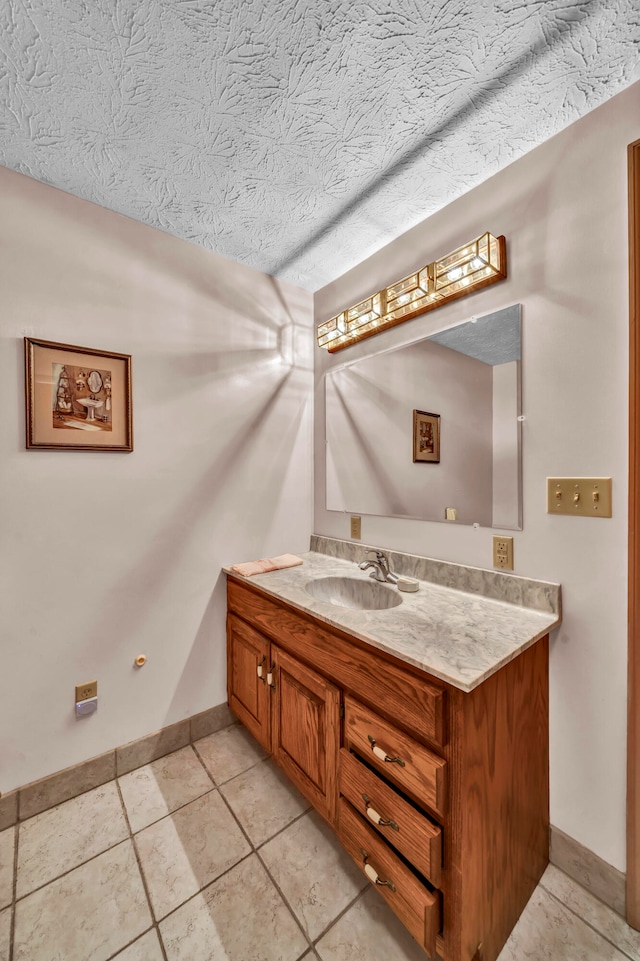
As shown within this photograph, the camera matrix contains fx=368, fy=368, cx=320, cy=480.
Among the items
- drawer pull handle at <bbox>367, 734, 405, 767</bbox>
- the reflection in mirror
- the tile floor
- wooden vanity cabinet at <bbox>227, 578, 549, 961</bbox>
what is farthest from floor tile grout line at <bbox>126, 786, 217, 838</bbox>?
the reflection in mirror

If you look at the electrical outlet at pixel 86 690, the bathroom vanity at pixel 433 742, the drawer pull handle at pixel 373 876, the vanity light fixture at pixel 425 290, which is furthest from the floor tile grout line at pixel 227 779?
the vanity light fixture at pixel 425 290

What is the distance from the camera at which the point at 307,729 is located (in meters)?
1.29

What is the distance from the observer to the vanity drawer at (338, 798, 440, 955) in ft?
2.90

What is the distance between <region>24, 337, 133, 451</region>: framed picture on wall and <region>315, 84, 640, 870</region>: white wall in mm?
1518

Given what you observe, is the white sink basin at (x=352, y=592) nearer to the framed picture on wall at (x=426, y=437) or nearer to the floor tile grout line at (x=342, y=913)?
the framed picture on wall at (x=426, y=437)

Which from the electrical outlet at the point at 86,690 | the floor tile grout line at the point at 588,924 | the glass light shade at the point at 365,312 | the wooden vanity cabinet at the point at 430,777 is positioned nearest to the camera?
the wooden vanity cabinet at the point at 430,777

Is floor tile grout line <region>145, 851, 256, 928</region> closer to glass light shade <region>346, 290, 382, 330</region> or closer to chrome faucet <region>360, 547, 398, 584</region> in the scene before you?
chrome faucet <region>360, 547, 398, 584</region>

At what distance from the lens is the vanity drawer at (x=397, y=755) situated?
2.86ft

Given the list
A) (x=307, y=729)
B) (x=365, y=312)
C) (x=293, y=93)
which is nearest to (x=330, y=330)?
(x=365, y=312)

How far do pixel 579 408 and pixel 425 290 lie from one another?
2.51ft

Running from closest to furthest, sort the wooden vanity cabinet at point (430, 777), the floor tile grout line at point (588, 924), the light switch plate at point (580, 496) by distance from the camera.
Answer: the wooden vanity cabinet at point (430, 777), the floor tile grout line at point (588, 924), the light switch plate at point (580, 496)

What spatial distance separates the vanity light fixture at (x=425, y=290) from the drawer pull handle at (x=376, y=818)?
1732 mm

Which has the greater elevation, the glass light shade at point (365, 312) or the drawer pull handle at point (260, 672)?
the glass light shade at point (365, 312)

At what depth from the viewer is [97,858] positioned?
4.01 ft
